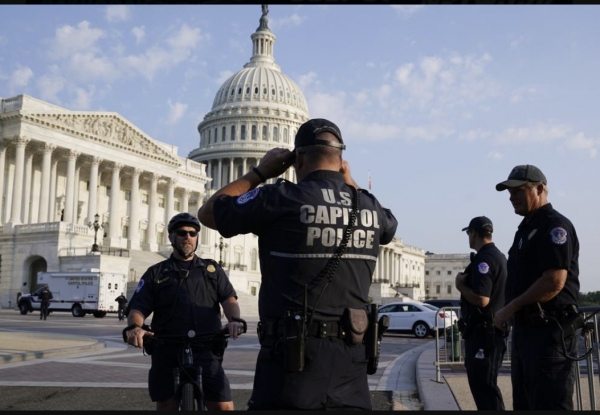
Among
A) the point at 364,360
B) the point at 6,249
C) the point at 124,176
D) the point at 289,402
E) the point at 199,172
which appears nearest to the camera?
the point at 289,402

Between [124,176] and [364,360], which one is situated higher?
[124,176]

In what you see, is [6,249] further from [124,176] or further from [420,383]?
[420,383]

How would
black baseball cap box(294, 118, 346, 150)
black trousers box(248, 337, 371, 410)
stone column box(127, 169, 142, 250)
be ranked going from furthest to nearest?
stone column box(127, 169, 142, 250)
black baseball cap box(294, 118, 346, 150)
black trousers box(248, 337, 371, 410)

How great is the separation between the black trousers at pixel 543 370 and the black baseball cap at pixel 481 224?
1858 millimetres

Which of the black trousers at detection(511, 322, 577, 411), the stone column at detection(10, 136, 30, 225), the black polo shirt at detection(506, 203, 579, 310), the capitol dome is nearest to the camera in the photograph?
the black trousers at detection(511, 322, 577, 411)

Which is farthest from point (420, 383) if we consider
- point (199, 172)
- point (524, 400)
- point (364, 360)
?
point (199, 172)

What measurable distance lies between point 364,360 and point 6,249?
187 feet

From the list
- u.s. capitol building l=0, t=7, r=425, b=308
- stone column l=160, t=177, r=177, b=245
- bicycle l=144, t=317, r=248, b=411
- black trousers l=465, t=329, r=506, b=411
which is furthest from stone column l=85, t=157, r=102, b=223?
bicycle l=144, t=317, r=248, b=411

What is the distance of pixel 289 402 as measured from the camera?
11.5ft

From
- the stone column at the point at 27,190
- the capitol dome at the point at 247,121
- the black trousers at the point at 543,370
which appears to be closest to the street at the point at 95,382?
the black trousers at the point at 543,370

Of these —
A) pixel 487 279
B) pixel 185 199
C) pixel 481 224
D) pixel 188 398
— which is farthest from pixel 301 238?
pixel 185 199

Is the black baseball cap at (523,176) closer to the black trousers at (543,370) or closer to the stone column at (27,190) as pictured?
the black trousers at (543,370)

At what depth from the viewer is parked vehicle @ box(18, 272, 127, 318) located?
3950 centimetres

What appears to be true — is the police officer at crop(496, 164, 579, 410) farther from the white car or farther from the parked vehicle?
the parked vehicle
